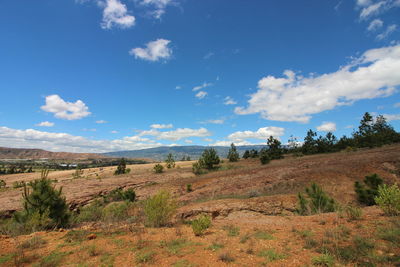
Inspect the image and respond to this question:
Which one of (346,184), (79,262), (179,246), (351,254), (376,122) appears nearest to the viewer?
(351,254)

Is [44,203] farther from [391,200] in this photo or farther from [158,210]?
[391,200]

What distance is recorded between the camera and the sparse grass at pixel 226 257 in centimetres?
538

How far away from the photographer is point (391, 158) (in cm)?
2098

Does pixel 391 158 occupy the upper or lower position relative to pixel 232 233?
upper

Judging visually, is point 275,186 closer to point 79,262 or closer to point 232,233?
point 232,233

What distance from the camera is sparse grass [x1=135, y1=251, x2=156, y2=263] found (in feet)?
18.4

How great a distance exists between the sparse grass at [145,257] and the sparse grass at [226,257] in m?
1.98

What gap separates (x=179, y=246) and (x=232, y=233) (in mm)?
2238

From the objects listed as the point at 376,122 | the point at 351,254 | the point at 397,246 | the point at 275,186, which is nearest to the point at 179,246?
the point at 351,254

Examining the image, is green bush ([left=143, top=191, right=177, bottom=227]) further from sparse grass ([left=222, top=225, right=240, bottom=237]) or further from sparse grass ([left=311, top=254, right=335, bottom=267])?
sparse grass ([left=311, top=254, right=335, bottom=267])

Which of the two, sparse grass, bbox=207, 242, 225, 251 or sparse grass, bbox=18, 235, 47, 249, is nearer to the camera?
sparse grass, bbox=207, 242, 225, 251

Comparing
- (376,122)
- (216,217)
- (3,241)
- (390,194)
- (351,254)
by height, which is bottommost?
(216,217)

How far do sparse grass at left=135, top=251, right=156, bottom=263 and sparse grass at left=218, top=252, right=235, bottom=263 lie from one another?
78.0 inches

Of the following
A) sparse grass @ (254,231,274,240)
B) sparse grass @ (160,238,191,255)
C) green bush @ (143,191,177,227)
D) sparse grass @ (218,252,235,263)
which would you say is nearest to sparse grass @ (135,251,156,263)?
sparse grass @ (160,238,191,255)
